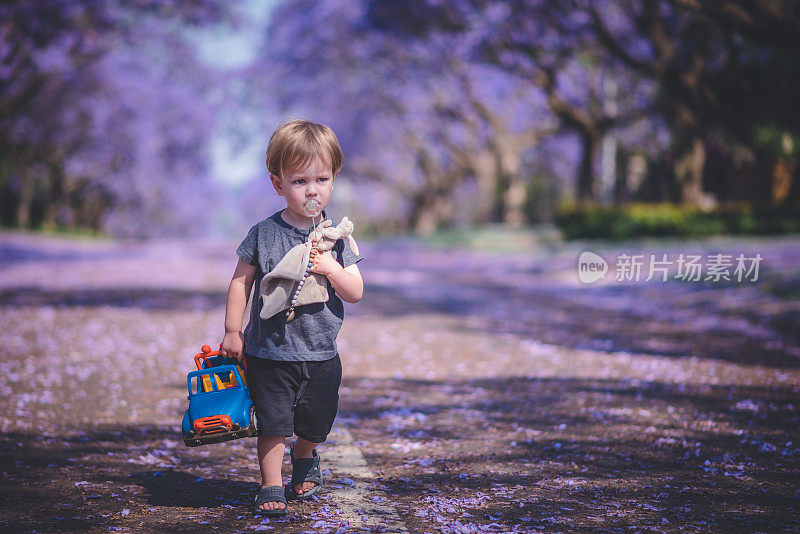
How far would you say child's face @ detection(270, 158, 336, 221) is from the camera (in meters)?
3.25

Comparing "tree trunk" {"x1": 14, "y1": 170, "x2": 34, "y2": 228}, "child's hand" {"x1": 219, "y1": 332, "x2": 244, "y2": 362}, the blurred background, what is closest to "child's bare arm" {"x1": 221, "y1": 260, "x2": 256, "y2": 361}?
"child's hand" {"x1": 219, "y1": 332, "x2": 244, "y2": 362}

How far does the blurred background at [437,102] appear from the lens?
19.3 meters

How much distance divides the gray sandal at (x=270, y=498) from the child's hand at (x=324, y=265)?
95 centimetres

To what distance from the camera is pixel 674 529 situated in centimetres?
301

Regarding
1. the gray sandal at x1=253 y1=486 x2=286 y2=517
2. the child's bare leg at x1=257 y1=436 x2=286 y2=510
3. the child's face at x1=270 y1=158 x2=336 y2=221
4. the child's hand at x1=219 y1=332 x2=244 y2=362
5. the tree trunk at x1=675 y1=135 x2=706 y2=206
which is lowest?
the gray sandal at x1=253 y1=486 x2=286 y2=517

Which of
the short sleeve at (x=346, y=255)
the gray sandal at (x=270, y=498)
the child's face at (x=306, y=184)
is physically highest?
the child's face at (x=306, y=184)

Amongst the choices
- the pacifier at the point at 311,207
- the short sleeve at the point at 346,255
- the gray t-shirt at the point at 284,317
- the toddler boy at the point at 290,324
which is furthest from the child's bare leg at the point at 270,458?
the pacifier at the point at 311,207

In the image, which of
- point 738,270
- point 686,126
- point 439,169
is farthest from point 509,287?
point 439,169

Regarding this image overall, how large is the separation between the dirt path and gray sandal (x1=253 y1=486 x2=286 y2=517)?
0.24ft

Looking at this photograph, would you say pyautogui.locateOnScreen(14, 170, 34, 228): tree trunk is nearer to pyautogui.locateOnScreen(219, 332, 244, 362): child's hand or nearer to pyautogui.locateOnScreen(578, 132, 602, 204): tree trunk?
pyautogui.locateOnScreen(578, 132, 602, 204): tree trunk

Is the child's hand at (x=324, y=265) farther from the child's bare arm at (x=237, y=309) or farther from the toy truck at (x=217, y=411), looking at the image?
the toy truck at (x=217, y=411)

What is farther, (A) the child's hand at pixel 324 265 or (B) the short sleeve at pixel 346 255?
(B) the short sleeve at pixel 346 255

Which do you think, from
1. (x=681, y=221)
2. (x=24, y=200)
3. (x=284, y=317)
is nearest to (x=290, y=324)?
(x=284, y=317)

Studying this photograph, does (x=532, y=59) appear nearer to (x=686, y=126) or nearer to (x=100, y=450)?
(x=686, y=126)
